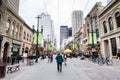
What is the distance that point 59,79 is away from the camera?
350 inches

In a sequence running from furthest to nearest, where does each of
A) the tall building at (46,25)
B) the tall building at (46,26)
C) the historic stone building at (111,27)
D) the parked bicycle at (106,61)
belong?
the tall building at (46,25) → the tall building at (46,26) → the historic stone building at (111,27) → the parked bicycle at (106,61)

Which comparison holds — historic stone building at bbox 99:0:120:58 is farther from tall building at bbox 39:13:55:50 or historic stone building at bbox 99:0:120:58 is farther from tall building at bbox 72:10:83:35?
tall building at bbox 72:10:83:35

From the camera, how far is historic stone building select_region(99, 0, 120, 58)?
29.0 meters

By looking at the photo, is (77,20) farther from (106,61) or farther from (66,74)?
(66,74)

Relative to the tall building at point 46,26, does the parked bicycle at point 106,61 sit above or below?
below

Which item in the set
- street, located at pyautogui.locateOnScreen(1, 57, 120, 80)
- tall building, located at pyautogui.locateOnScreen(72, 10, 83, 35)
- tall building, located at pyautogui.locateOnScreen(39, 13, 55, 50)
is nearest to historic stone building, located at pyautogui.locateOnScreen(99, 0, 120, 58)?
street, located at pyautogui.locateOnScreen(1, 57, 120, 80)

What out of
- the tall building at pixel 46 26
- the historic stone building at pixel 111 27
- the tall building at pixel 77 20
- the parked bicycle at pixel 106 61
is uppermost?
the tall building at pixel 77 20

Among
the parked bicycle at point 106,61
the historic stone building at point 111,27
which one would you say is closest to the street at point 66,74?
the parked bicycle at point 106,61

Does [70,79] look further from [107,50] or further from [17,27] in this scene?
[107,50]

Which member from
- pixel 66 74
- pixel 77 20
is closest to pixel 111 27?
pixel 66 74

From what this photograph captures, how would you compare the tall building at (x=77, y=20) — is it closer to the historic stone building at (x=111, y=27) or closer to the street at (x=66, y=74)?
the historic stone building at (x=111, y=27)

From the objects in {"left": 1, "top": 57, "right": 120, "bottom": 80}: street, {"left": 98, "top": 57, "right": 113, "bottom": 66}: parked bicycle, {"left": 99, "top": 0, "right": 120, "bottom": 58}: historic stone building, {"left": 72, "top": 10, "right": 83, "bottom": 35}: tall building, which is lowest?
{"left": 1, "top": 57, "right": 120, "bottom": 80}: street

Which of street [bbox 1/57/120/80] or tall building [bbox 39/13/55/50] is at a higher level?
tall building [bbox 39/13/55/50]

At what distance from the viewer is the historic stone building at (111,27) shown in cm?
2895
